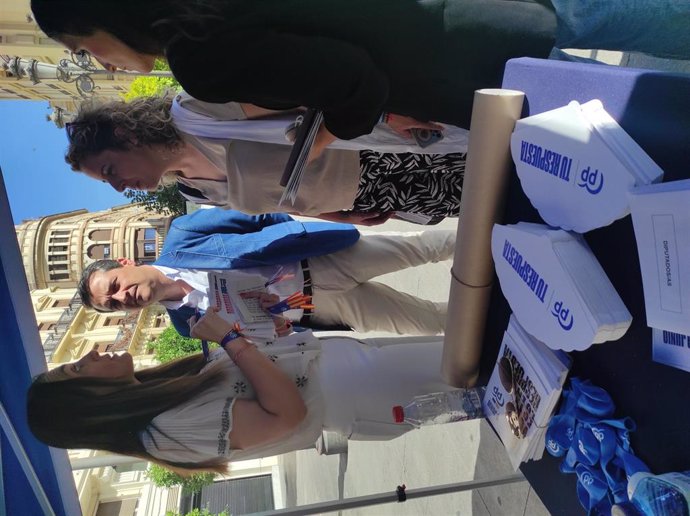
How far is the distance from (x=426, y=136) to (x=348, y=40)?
696 millimetres

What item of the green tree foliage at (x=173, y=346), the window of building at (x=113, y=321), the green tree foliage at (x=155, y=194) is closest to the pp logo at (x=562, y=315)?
the green tree foliage at (x=155, y=194)

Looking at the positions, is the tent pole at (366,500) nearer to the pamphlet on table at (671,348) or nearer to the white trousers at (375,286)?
the white trousers at (375,286)

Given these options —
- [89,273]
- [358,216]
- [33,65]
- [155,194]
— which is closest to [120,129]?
[89,273]

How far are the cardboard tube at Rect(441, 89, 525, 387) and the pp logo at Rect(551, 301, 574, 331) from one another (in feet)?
1.09

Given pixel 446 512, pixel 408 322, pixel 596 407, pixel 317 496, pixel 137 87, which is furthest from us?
pixel 137 87

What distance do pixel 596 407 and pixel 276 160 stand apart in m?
1.28

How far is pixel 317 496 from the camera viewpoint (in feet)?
18.7

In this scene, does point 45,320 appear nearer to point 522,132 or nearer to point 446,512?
point 446,512

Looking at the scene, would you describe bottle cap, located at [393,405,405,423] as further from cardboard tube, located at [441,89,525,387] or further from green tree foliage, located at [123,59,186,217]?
green tree foliage, located at [123,59,186,217]

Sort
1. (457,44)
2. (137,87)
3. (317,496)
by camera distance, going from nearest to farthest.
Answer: (457,44), (317,496), (137,87)

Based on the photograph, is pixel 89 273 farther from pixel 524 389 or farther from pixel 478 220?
pixel 524 389

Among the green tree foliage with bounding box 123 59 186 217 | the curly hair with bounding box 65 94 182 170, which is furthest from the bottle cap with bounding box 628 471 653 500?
the green tree foliage with bounding box 123 59 186 217

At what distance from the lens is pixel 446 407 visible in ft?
4.90

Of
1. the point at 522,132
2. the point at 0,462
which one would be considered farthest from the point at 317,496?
the point at 522,132
